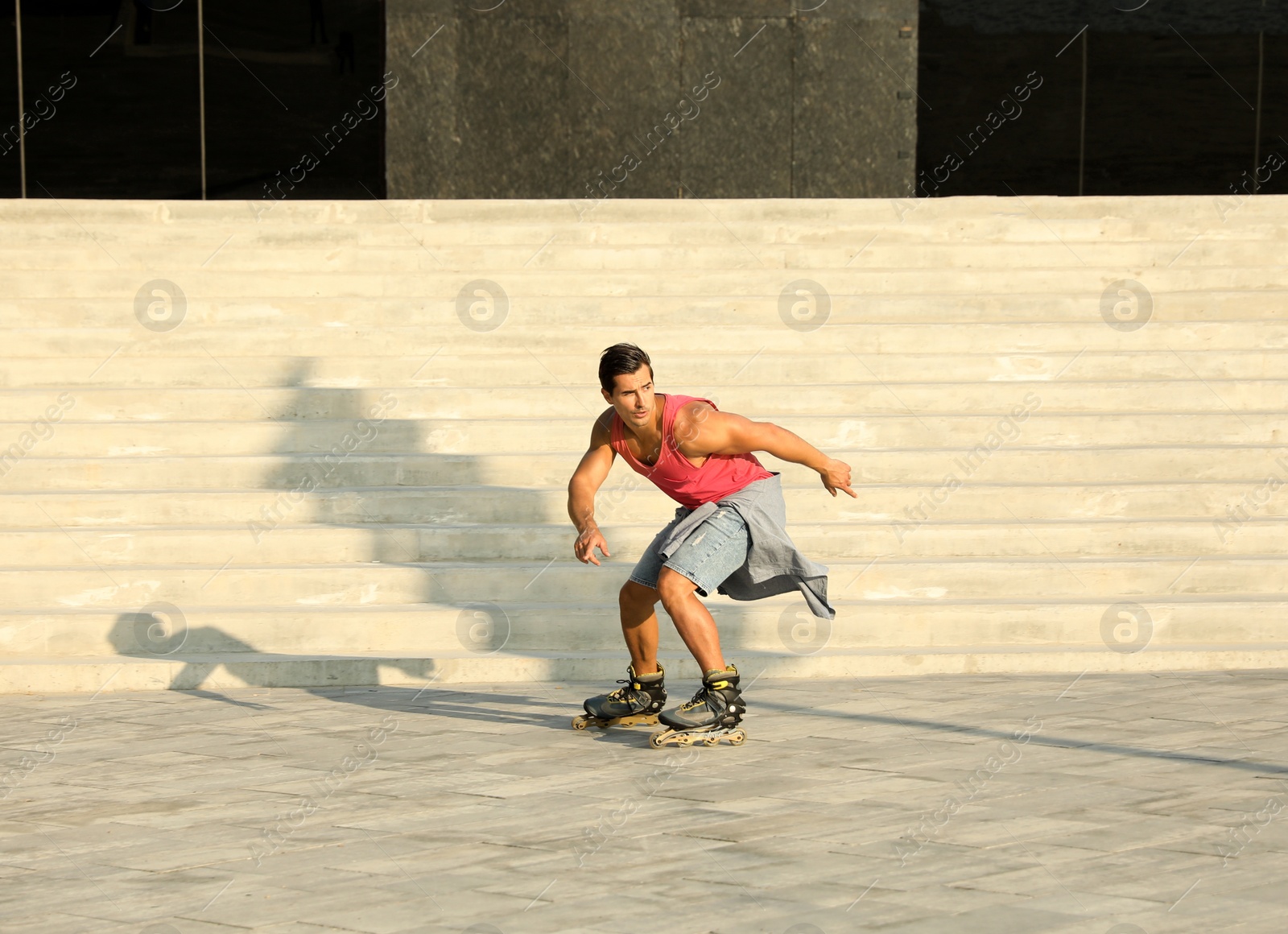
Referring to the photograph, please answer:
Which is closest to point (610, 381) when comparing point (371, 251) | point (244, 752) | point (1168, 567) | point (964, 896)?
point (244, 752)

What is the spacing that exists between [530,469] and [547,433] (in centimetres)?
41

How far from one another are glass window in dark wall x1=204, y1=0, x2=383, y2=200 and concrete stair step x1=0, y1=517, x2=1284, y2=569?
863cm

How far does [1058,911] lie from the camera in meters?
4.26

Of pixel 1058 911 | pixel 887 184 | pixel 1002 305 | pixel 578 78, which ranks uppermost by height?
pixel 578 78

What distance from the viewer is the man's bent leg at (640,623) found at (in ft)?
21.6

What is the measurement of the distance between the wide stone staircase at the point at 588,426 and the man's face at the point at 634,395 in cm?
190

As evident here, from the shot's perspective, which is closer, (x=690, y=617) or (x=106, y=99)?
(x=690, y=617)

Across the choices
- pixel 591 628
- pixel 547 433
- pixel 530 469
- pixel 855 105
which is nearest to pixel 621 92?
pixel 855 105

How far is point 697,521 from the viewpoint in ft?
21.0

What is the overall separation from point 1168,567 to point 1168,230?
4.08m

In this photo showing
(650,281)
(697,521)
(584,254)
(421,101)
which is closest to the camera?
(697,521)

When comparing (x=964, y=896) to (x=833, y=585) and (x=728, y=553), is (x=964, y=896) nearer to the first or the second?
(x=728, y=553)

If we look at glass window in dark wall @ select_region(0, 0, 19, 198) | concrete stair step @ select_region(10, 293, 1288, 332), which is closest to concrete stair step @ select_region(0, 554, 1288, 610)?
concrete stair step @ select_region(10, 293, 1288, 332)

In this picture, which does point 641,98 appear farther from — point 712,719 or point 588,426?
point 712,719
